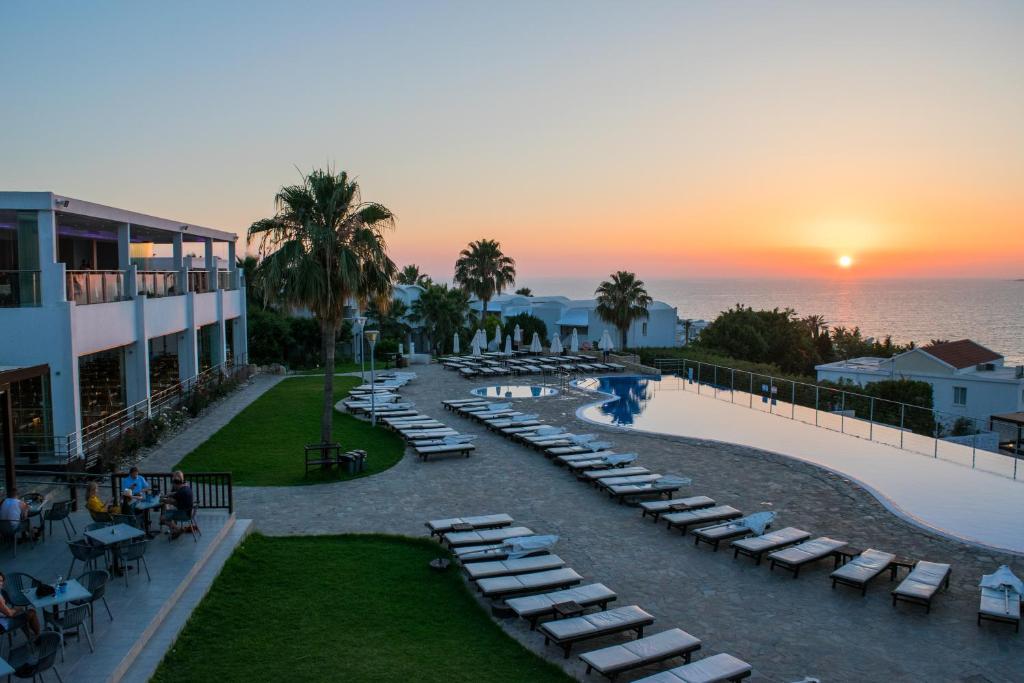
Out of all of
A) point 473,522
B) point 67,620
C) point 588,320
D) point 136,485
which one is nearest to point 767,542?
point 473,522

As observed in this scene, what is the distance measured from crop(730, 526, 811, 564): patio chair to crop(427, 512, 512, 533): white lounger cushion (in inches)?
161

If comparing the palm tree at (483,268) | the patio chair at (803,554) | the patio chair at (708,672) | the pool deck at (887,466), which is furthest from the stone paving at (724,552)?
the palm tree at (483,268)

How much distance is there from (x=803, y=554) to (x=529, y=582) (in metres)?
4.71

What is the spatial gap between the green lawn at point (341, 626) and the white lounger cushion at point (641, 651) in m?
0.49

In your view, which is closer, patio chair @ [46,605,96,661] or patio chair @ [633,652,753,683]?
patio chair @ [46,605,96,661]

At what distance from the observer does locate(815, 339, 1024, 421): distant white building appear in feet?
119

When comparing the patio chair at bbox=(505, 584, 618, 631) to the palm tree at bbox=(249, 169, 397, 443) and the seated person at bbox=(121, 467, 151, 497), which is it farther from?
the palm tree at bbox=(249, 169, 397, 443)

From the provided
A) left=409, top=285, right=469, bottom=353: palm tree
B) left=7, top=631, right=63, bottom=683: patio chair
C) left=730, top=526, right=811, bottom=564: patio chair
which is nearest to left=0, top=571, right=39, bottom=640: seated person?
left=7, top=631, right=63, bottom=683: patio chair

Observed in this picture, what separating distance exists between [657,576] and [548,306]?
48392 mm

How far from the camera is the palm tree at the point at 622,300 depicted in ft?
152

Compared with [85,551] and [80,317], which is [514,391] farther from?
[85,551]

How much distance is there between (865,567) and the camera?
1103 cm

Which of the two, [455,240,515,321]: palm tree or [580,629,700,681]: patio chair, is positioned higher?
[455,240,515,321]: palm tree

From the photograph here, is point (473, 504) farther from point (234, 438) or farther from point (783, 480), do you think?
point (234, 438)
